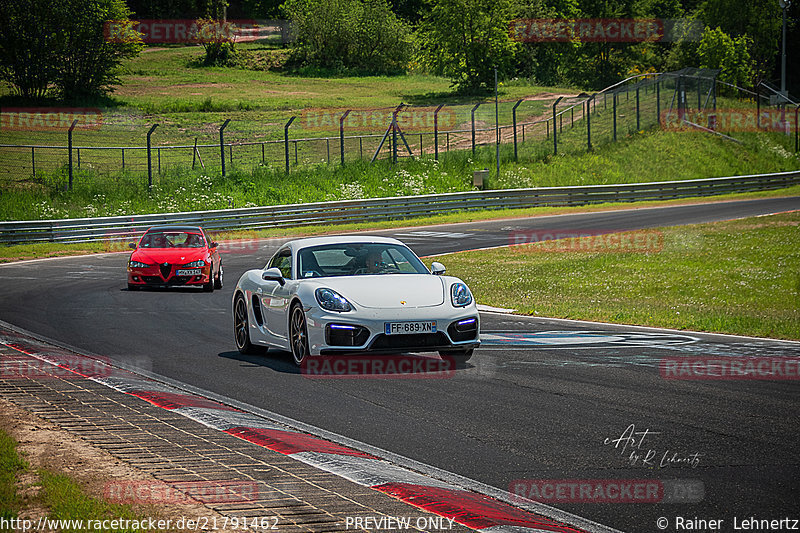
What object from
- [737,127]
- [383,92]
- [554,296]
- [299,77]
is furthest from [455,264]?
[299,77]

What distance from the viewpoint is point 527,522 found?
17.2ft

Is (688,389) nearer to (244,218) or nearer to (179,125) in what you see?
(244,218)

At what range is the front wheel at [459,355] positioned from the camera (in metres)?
10.4

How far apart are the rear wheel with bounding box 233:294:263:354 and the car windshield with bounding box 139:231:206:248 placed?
876cm

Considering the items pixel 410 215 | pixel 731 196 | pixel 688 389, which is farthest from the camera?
pixel 731 196

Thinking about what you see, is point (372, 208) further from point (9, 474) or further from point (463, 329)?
point (9, 474)

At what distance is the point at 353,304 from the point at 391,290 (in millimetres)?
473

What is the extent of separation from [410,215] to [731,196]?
17487 millimetres

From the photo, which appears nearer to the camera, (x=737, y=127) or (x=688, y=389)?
(x=688, y=389)

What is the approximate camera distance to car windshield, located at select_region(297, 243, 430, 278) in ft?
36.4

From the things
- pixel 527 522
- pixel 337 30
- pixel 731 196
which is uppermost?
pixel 337 30

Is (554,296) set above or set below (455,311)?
below

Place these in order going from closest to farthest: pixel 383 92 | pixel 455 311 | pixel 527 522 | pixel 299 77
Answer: pixel 527 522 → pixel 455 311 → pixel 383 92 → pixel 299 77

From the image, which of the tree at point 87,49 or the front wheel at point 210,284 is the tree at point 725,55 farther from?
the front wheel at point 210,284
